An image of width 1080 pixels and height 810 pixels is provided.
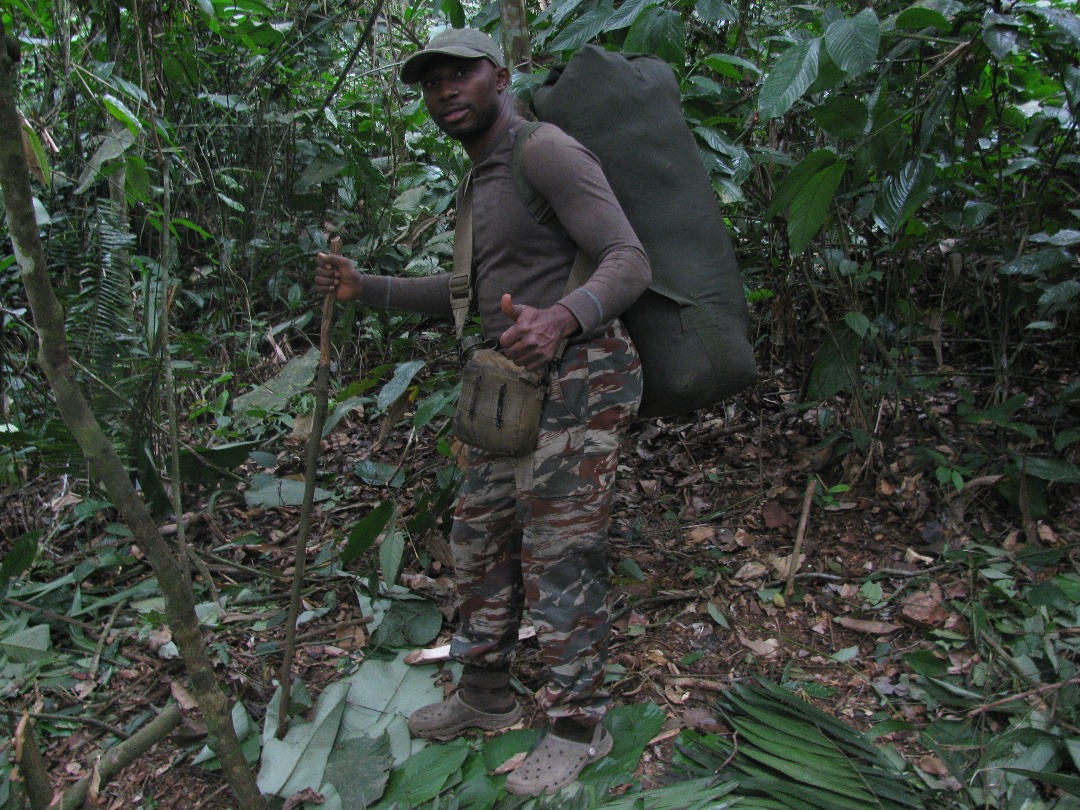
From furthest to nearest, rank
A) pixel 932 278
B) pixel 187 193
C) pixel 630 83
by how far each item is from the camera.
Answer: pixel 187 193, pixel 932 278, pixel 630 83

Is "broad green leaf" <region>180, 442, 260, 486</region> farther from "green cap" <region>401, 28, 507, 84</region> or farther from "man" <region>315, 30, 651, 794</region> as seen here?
"green cap" <region>401, 28, 507, 84</region>

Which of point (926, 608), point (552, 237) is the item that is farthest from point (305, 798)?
point (926, 608)

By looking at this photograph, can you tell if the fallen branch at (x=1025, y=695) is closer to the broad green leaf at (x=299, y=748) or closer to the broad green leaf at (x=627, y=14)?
the broad green leaf at (x=299, y=748)

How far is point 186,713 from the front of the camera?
116 inches

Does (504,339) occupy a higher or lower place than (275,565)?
higher

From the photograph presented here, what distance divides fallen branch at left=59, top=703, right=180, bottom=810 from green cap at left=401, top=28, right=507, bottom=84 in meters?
2.06

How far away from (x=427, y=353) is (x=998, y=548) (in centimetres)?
301

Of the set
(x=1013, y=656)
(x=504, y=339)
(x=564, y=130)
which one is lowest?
(x=1013, y=656)

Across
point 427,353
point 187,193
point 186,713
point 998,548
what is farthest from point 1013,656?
point 187,193

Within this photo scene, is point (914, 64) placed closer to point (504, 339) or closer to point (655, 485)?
point (655, 485)

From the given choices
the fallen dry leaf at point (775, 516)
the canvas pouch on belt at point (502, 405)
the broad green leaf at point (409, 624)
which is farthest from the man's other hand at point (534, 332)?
the fallen dry leaf at point (775, 516)

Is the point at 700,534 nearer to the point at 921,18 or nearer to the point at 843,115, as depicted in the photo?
the point at 843,115

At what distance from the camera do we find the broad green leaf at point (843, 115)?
9.66 ft

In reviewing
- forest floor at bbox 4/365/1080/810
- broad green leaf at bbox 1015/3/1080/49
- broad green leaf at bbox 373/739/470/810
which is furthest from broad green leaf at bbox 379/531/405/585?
broad green leaf at bbox 1015/3/1080/49
